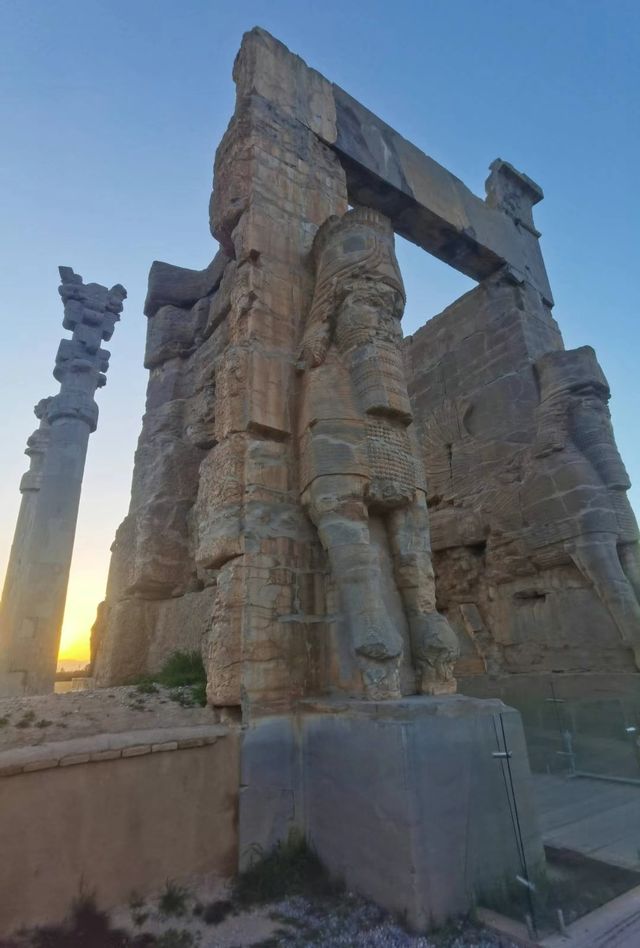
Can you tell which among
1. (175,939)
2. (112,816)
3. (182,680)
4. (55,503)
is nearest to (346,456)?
(182,680)

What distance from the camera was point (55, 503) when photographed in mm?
10711

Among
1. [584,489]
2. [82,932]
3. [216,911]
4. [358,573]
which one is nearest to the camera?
[82,932]

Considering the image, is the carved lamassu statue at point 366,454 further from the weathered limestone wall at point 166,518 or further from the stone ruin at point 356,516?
the weathered limestone wall at point 166,518

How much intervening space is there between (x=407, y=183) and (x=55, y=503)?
8.80 m

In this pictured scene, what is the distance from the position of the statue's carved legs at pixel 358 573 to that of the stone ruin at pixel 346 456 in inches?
0.5

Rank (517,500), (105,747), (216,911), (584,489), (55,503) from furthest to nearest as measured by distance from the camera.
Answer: (55,503) → (517,500) → (584,489) → (105,747) → (216,911)

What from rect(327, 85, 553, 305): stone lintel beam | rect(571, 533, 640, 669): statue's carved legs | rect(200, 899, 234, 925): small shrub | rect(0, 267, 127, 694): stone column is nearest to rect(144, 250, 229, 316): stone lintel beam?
rect(327, 85, 553, 305): stone lintel beam

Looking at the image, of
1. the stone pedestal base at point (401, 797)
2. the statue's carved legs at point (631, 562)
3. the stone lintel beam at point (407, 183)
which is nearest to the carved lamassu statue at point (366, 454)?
the stone pedestal base at point (401, 797)

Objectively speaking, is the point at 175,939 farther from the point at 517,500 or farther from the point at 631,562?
the point at 517,500

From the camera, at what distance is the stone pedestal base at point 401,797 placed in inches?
88.2

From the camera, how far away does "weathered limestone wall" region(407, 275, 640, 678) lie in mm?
5270

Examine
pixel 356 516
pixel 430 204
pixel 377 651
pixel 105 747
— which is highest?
pixel 430 204

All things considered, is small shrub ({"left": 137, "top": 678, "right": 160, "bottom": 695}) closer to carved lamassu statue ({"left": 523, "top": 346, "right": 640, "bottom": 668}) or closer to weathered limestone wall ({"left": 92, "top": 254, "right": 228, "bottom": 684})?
weathered limestone wall ({"left": 92, "top": 254, "right": 228, "bottom": 684})

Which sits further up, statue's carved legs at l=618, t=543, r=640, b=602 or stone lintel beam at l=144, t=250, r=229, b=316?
stone lintel beam at l=144, t=250, r=229, b=316
